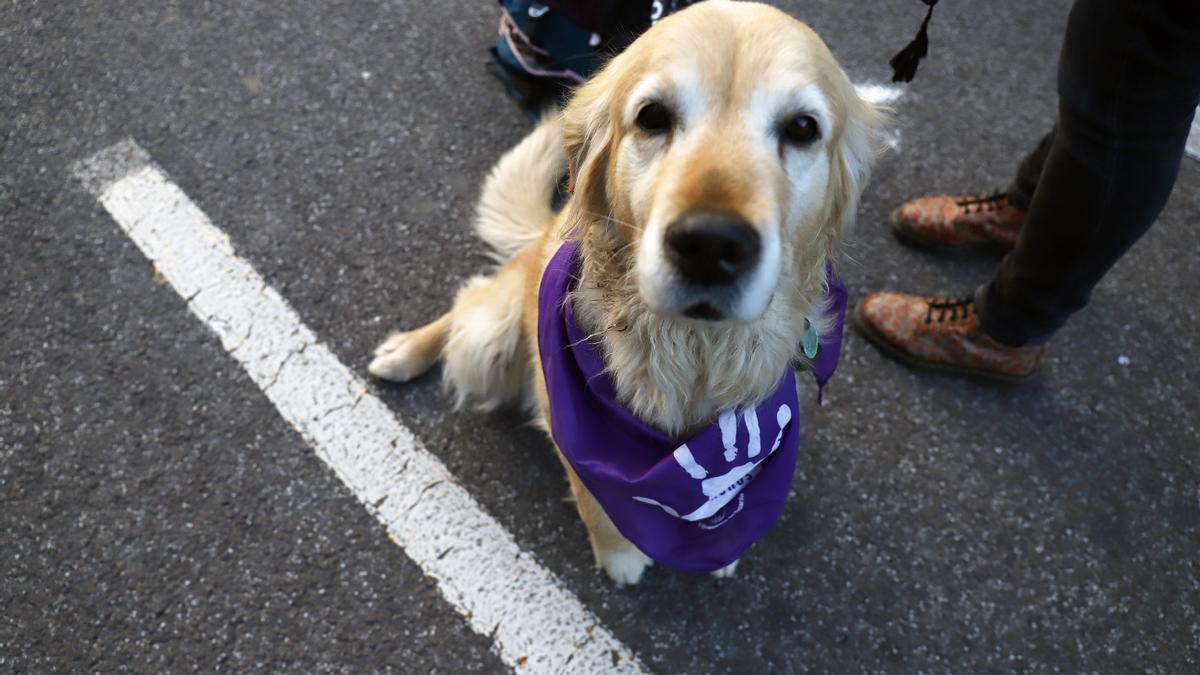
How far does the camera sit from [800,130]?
1319 mm

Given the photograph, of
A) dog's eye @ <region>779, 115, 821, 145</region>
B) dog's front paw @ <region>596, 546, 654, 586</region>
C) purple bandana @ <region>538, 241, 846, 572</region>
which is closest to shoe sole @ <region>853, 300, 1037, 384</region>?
purple bandana @ <region>538, 241, 846, 572</region>

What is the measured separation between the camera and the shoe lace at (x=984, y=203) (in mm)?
2465

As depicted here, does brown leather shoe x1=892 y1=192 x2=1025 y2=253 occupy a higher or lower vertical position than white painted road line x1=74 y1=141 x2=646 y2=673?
higher

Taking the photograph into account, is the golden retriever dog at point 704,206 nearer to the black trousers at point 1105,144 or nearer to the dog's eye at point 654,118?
the dog's eye at point 654,118

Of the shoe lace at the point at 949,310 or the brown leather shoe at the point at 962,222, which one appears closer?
the shoe lace at the point at 949,310

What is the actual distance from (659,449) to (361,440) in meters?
0.95

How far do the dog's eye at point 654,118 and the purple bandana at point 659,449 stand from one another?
37 cm

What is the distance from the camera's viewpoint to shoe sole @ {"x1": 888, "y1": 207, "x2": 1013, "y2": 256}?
253cm

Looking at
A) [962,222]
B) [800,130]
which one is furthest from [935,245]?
[800,130]

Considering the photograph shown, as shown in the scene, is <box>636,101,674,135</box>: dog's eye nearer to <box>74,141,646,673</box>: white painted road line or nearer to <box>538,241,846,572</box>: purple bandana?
<box>538,241,846,572</box>: purple bandana

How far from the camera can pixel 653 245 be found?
1172mm

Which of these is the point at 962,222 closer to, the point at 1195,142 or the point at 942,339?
the point at 942,339

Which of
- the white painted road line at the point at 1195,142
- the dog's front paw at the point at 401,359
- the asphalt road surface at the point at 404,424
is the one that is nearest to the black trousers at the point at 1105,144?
the asphalt road surface at the point at 404,424

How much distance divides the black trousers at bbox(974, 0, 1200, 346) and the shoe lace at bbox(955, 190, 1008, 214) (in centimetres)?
54
